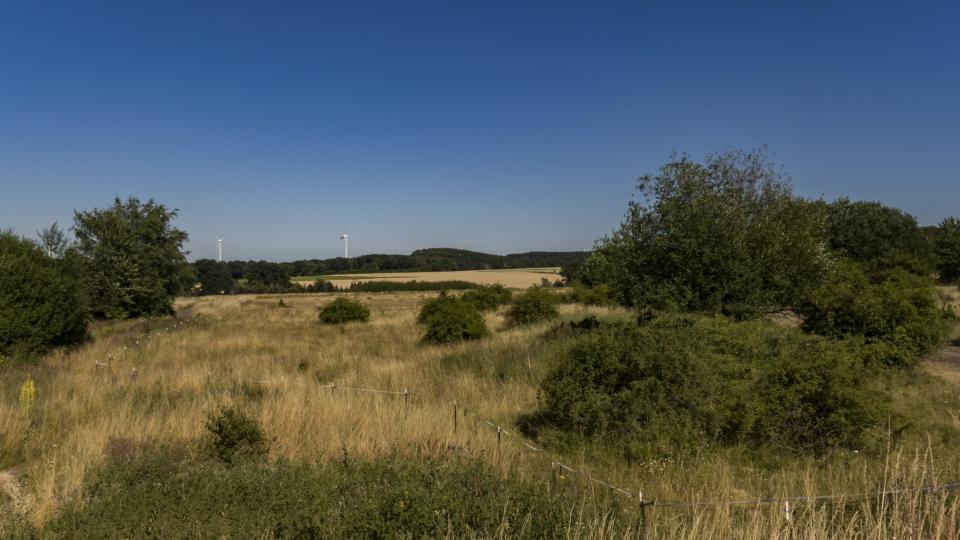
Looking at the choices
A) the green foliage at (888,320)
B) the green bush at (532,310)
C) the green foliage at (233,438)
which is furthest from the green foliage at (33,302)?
the green foliage at (888,320)

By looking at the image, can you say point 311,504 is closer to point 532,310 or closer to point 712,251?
point 712,251

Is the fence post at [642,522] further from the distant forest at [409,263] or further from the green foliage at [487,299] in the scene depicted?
the distant forest at [409,263]

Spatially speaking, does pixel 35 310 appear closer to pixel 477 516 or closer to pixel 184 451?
pixel 184 451

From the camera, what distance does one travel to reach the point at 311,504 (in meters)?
3.53

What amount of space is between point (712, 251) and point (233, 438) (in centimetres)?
1117

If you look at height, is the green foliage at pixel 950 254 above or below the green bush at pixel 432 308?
above

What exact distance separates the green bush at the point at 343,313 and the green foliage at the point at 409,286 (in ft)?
130

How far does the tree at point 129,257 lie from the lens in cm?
2756

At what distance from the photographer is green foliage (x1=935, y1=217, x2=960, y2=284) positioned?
30.8 metres

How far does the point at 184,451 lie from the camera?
538 cm

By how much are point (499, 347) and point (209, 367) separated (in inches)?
309

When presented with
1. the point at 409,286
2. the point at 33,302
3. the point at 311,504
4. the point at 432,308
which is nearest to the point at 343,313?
the point at 432,308

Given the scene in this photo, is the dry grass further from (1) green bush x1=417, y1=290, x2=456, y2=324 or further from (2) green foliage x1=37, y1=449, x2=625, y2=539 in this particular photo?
(1) green bush x1=417, y1=290, x2=456, y2=324

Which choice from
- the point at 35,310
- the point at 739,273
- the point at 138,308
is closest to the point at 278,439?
the point at 739,273
